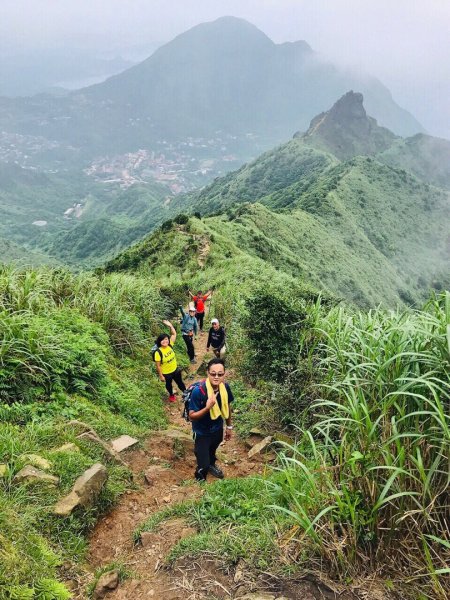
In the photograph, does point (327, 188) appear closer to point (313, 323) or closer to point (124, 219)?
point (313, 323)

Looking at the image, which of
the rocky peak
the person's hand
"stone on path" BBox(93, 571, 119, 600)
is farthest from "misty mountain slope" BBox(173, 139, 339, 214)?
"stone on path" BBox(93, 571, 119, 600)

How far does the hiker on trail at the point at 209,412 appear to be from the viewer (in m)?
5.12

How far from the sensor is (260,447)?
20.8 feet

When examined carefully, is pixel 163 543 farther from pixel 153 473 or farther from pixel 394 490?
pixel 394 490

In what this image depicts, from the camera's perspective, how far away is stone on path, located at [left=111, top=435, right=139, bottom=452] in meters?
5.62

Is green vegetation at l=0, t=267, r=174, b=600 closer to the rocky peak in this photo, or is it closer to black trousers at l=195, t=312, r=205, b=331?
black trousers at l=195, t=312, r=205, b=331

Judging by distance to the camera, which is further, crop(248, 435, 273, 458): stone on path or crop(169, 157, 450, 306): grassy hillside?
crop(169, 157, 450, 306): grassy hillside

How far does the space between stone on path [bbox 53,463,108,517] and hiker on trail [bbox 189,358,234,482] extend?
49.5 inches

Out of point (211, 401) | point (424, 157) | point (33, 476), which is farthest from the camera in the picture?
point (424, 157)

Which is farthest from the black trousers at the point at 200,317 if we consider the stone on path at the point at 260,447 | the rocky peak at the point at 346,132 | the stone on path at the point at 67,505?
the rocky peak at the point at 346,132

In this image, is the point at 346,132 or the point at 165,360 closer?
the point at 165,360

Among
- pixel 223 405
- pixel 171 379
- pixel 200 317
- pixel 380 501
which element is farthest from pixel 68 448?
pixel 200 317

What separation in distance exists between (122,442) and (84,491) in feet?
5.28

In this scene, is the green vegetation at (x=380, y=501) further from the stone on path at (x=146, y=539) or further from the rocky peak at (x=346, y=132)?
the rocky peak at (x=346, y=132)
